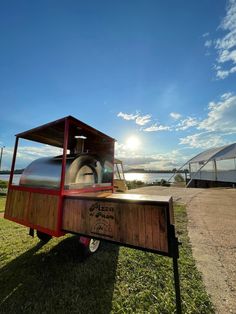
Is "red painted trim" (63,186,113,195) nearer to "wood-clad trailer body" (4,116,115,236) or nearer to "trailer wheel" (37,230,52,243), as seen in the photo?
"wood-clad trailer body" (4,116,115,236)

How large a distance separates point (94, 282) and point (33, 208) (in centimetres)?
199

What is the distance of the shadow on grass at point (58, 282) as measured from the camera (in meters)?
2.53

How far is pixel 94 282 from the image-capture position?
3045mm

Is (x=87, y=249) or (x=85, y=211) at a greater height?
(x=85, y=211)

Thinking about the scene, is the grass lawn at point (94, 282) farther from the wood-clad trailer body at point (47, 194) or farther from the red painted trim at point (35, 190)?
the red painted trim at point (35, 190)

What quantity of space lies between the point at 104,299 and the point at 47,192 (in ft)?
7.14

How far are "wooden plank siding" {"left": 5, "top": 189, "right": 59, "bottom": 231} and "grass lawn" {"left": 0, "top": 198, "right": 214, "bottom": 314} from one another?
2.99 feet

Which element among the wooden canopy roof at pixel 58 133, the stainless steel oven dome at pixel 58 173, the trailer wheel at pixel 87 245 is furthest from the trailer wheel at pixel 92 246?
the wooden canopy roof at pixel 58 133

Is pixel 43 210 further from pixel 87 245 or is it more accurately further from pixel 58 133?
pixel 58 133

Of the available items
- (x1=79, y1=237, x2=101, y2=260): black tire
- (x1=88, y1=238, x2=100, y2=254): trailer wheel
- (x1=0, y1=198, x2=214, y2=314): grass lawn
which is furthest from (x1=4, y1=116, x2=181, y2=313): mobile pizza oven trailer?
(x1=88, y1=238, x2=100, y2=254): trailer wheel

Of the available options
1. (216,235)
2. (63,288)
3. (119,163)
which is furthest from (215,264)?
(119,163)

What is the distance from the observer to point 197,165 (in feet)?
97.7

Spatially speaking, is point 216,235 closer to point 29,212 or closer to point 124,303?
point 124,303

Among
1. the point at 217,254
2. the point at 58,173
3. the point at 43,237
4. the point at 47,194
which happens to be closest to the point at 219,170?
the point at 217,254
